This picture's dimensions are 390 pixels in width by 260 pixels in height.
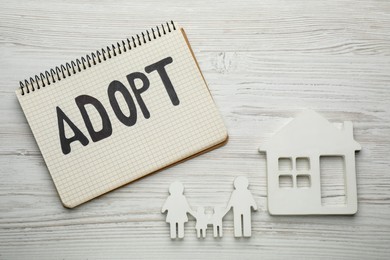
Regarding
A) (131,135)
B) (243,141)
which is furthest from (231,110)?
(131,135)

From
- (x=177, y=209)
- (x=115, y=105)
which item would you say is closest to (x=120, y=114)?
(x=115, y=105)

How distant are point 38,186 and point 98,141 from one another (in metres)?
0.14

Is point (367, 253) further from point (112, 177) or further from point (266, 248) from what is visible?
point (112, 177)

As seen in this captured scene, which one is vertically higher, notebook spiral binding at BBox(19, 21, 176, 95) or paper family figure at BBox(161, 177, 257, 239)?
notebook spiral binding at BBox(19, 21, 176, 95)

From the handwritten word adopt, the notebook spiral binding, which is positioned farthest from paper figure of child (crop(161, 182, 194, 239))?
the notebook spiral binding

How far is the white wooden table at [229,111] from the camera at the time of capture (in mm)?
821

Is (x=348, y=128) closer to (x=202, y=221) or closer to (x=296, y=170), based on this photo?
(x=296, y=170)

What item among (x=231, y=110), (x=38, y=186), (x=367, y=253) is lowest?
(x=367, y=253)

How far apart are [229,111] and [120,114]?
20cm

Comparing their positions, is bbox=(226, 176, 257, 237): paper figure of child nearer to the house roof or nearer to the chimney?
the house roof

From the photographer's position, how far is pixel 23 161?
84cm

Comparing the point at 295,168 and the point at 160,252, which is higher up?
the point at 295,168

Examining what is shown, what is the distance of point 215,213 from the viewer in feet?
2.67

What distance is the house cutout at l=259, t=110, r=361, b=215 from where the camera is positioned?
0.81 m
